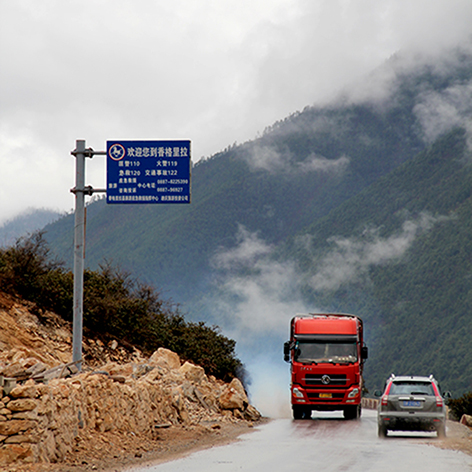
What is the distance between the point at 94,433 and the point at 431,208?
192953 mm

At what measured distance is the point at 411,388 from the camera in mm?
19938

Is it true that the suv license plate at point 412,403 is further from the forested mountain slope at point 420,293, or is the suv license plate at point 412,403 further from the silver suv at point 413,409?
the forested mountain slope at point 420,293

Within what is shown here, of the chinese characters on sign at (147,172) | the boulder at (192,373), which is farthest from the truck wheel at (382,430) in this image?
the boulder at (192,373)

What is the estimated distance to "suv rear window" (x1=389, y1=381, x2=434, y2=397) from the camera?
19781 mm

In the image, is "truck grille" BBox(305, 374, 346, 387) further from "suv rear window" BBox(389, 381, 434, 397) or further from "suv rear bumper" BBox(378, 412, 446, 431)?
"suv rear bumper" BBox(378, 412, 446, 431)

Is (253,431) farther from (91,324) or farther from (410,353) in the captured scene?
(410,353)

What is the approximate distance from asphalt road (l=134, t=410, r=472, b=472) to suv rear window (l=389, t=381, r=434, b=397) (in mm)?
1224

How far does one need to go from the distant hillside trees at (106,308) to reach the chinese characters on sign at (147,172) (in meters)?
10.8

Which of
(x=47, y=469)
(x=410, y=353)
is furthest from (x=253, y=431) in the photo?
(x=410, y=353)

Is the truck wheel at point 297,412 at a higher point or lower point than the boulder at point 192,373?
lower

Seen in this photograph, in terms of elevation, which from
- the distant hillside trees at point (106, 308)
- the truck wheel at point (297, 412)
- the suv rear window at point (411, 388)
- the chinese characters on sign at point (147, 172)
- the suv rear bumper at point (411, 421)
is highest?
the chinese characters on sign at point (147, 172)

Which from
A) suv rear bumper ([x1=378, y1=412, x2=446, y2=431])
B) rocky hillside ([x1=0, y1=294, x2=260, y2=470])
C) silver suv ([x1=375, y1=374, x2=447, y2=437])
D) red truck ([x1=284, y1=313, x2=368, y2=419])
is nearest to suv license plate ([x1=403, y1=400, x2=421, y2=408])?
silver suv ([x1=375, y1=374, x2=447, y2=437])

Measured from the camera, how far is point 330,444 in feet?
56.8

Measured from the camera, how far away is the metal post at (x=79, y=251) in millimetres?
17953
